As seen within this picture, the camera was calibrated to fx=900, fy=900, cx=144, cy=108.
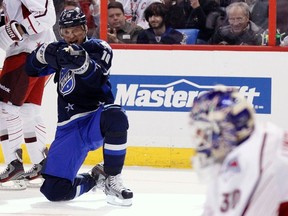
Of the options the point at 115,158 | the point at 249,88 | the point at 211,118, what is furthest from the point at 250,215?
the point at 249,88

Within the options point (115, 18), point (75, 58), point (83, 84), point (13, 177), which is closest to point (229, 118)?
point (75, 58)

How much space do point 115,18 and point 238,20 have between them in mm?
845

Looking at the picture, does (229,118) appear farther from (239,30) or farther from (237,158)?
(239,30)

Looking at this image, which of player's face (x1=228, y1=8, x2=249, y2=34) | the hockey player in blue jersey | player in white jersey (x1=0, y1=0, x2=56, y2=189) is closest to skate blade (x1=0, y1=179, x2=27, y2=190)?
player in white jersey (x1=0, y1=0, x2=56, y2=189)

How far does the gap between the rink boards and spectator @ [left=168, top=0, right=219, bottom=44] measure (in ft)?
0.59

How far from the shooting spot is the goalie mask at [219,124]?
1.89 metres

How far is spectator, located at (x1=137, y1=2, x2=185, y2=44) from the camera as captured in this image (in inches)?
237

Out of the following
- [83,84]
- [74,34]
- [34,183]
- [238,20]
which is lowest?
[34,183]

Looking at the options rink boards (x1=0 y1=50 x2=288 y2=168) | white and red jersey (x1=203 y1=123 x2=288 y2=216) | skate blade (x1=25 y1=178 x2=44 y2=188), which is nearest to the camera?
white and red jersey (x1=203 y1=123 x2=288 y2=216)

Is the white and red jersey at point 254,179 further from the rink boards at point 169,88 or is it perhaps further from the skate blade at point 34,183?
the rink boards at point 169,88

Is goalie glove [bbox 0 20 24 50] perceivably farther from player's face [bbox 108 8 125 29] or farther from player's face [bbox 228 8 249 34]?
player's face [bbox 228 8 249 34]

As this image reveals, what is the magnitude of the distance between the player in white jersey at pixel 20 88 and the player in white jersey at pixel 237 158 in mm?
3239

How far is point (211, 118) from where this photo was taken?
1.90m

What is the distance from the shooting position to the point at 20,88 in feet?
17.0
